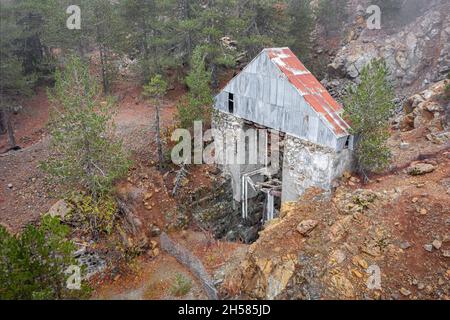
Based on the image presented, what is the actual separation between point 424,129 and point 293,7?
54.7 feet

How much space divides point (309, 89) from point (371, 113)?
3.27 metres

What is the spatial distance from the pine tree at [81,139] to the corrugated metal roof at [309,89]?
879 cm

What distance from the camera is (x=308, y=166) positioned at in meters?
17.7

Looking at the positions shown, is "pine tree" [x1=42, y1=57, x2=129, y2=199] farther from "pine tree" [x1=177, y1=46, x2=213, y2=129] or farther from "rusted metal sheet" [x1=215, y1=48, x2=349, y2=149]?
"rusted metal sheet" [x1=215, y1=48, x2=349, y2=149]

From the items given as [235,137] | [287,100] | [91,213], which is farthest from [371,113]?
[91,213]

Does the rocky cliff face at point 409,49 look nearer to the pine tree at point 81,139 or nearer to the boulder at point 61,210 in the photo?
the pine tree at point 81,139

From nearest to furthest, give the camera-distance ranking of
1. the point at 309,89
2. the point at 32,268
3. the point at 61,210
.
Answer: the point at 32,268 < the point at 309,89 < the point at 61,210

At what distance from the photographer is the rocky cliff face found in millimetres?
29077

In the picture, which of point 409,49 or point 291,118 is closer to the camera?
point 291,118

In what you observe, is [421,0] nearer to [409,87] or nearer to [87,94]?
[409,87]

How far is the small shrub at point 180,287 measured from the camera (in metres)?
15.3

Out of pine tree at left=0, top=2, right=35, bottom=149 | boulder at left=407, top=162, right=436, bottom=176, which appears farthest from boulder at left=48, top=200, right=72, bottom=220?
boulder at left=407, top=162, right=436, bottom=176

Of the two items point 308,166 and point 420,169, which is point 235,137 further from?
point 420,169
